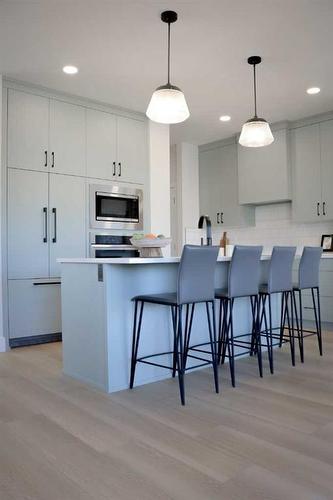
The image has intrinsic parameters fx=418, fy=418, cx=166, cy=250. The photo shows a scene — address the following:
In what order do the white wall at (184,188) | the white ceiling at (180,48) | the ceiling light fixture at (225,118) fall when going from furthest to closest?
the white wall at (184,188)
the ceiling light fixture at (225,118)
the white ceiling at (180,48)

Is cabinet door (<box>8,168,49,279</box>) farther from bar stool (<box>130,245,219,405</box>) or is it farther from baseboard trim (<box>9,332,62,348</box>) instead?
bar stool (<box>130,245,219,405</box>)

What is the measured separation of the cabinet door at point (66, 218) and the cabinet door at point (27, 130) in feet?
0.88

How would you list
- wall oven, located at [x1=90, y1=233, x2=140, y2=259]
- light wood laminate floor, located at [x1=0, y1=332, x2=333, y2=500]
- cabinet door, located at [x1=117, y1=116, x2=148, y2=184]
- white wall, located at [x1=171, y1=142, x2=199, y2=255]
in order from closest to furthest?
light wood laminate floor, located at [x1=0, y1=332, x2=333, y2=500], wall oven, located at [x1=90, y1=233, x2=140, y2=259], cabinet door, located at [x1=117, y1=116, x2=148, y2=184], white wall, located at [x1=171, y1=142, x2=199, y2=255]

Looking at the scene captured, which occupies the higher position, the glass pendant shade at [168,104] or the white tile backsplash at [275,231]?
the glass pendant shade at [168,104]

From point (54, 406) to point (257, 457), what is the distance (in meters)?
1.24

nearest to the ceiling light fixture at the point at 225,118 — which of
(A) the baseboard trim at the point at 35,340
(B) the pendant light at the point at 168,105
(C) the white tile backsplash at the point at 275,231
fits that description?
(C) the white tile backsplash at the point at 275,231

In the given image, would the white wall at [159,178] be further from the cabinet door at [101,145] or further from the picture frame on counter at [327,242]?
the picture frame on counter at [327,242]

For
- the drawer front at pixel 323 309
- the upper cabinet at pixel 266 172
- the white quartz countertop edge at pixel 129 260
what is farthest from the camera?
the upper cabinet at pixel 266 172

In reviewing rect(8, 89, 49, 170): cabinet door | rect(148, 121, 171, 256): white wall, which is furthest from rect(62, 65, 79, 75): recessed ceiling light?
rect(148, 121, 171, 256): white wall

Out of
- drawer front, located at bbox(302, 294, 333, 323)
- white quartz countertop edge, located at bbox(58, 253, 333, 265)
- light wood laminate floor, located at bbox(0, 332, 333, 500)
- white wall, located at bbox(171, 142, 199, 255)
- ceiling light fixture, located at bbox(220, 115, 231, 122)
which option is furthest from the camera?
white wall, located at bbox(171, 142, 199, 255)

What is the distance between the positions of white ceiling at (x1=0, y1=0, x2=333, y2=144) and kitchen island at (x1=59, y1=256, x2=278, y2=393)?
1.82m

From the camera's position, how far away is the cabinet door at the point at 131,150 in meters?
5.07

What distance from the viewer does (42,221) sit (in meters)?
4.36

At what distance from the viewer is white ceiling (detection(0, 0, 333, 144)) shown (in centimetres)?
305
